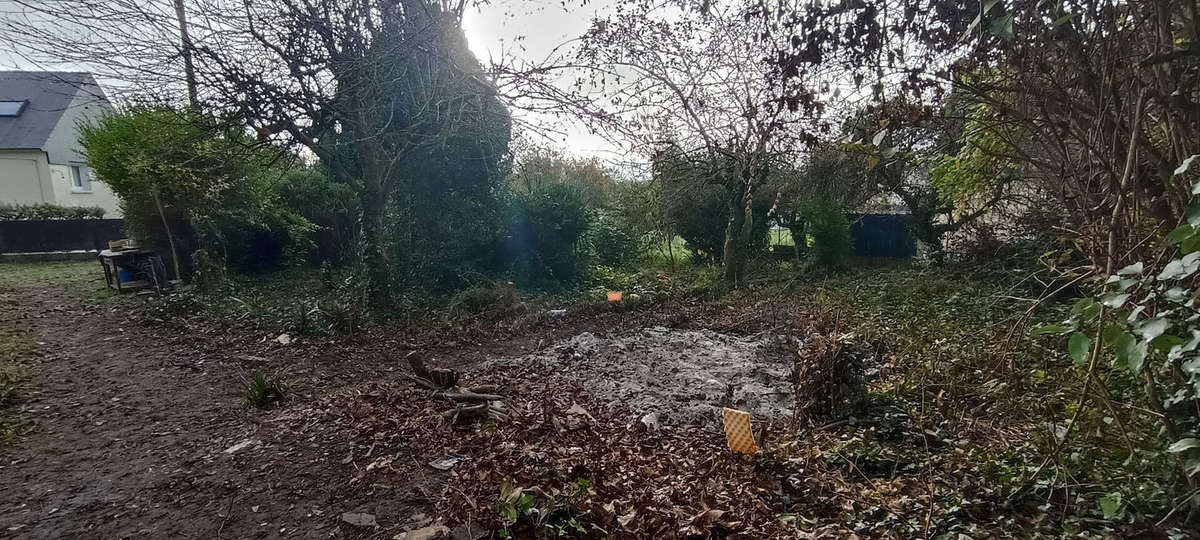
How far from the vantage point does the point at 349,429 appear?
3.48m

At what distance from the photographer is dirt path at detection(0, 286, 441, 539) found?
8.38 feet

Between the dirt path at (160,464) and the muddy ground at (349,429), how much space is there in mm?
14

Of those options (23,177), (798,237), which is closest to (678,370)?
(798,237)

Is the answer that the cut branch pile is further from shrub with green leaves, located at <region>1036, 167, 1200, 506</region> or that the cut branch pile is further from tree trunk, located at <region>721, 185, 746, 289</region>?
tree trunk, located at <region>721, 185, 746, 289</region>

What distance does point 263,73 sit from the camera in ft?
20.5

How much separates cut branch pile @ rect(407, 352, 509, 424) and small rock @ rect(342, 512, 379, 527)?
0.98m

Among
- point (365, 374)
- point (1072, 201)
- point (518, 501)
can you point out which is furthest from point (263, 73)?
point (1072, 201)

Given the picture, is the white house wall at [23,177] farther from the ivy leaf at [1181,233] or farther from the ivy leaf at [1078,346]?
the ivy leaf at [1181,233]

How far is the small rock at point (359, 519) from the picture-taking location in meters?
2.41

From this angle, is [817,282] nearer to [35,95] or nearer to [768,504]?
[768,504]

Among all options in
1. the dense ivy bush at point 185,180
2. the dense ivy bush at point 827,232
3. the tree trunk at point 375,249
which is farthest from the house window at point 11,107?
the dense ivy bush at point 827,232

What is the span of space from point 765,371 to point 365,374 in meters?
3.79

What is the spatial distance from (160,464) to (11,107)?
24707 mm

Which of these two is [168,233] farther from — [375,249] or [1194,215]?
[1194,215]
